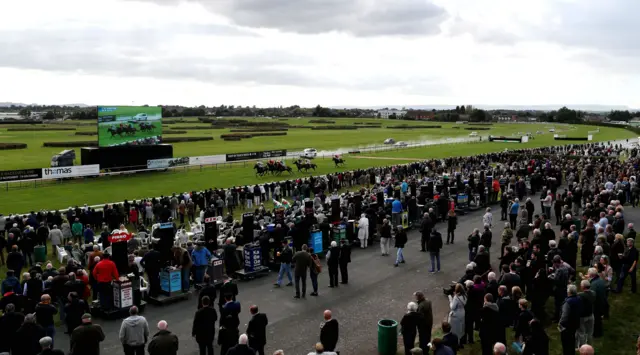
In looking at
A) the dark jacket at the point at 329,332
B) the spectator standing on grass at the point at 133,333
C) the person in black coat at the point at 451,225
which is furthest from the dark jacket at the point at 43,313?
the person in black coat at the point at 451,225

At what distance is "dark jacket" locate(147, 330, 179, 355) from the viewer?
8.34 m

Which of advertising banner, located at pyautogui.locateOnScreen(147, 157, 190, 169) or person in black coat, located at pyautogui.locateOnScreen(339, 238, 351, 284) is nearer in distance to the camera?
person in black coat, located at pyautogui.locateOnScreen(339, 238, 351, 284)

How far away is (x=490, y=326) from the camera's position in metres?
9.52

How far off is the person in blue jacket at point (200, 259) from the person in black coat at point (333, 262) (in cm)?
326

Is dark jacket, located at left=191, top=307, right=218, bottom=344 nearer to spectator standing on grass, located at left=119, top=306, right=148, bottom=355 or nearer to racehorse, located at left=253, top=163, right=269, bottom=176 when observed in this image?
spectator standing on grass, located at left=119, top=306, right=148, bottom=355

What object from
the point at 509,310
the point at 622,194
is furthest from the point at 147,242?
the point at 622,194

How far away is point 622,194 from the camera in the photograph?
23094mm

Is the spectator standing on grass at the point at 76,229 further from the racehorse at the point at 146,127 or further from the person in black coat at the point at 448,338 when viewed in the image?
the racehorse at the point at 146,127

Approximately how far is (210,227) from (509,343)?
8800 millimetres

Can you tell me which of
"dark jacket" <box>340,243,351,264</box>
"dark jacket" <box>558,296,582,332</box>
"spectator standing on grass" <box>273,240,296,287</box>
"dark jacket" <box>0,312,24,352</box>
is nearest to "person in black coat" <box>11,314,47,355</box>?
"dark jacket" <box>0,312,24,352</box>

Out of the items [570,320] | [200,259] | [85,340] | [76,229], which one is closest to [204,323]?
[85,340]

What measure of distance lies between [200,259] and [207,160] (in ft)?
108

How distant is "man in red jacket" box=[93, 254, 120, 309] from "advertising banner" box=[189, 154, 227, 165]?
33.3 metres

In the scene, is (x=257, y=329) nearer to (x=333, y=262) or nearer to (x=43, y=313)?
(x=43, y=313)
